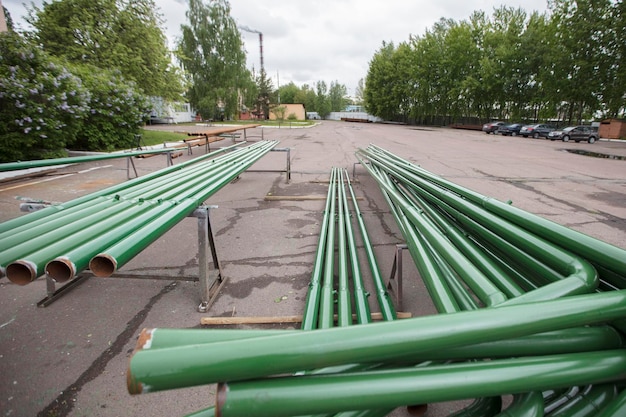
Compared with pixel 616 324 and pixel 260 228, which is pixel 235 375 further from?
pixel 260 228

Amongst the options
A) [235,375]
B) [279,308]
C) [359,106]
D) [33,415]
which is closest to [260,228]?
[279,308]

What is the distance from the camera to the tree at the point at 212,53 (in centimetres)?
3650

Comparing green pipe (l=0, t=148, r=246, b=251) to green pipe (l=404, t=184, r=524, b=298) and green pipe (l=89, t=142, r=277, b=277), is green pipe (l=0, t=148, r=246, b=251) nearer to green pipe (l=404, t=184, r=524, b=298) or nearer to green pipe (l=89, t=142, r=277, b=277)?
green pipe (l=89, t=142, r=277, b=277)

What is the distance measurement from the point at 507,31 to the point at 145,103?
4240 centimetres

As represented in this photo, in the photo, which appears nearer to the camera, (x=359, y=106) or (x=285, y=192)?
(x=285, y=192)

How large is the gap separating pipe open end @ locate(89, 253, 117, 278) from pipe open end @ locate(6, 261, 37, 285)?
0.72ft

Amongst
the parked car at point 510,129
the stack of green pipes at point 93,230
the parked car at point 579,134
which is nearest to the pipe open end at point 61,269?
the stack of green pipes at point 93,230

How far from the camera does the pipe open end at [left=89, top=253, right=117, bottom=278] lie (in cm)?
160

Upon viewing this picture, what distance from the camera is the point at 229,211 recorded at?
586 centimetres

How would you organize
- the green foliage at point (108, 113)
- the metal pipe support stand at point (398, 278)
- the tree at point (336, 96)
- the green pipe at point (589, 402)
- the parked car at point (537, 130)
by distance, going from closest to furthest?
the green pipe at point (589, 402) → the metal pipe support stand at point (398, 278) → the green foliage at point (108, 113) → the parked car at point (537, 130) → the tree at point (336, 96)

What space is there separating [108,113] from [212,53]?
95.4ft

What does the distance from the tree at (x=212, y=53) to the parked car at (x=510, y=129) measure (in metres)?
29.2

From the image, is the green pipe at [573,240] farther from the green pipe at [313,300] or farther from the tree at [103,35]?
the tree at [103,35]

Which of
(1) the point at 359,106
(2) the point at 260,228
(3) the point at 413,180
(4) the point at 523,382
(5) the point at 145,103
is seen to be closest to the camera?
(4) the point at 523,382
